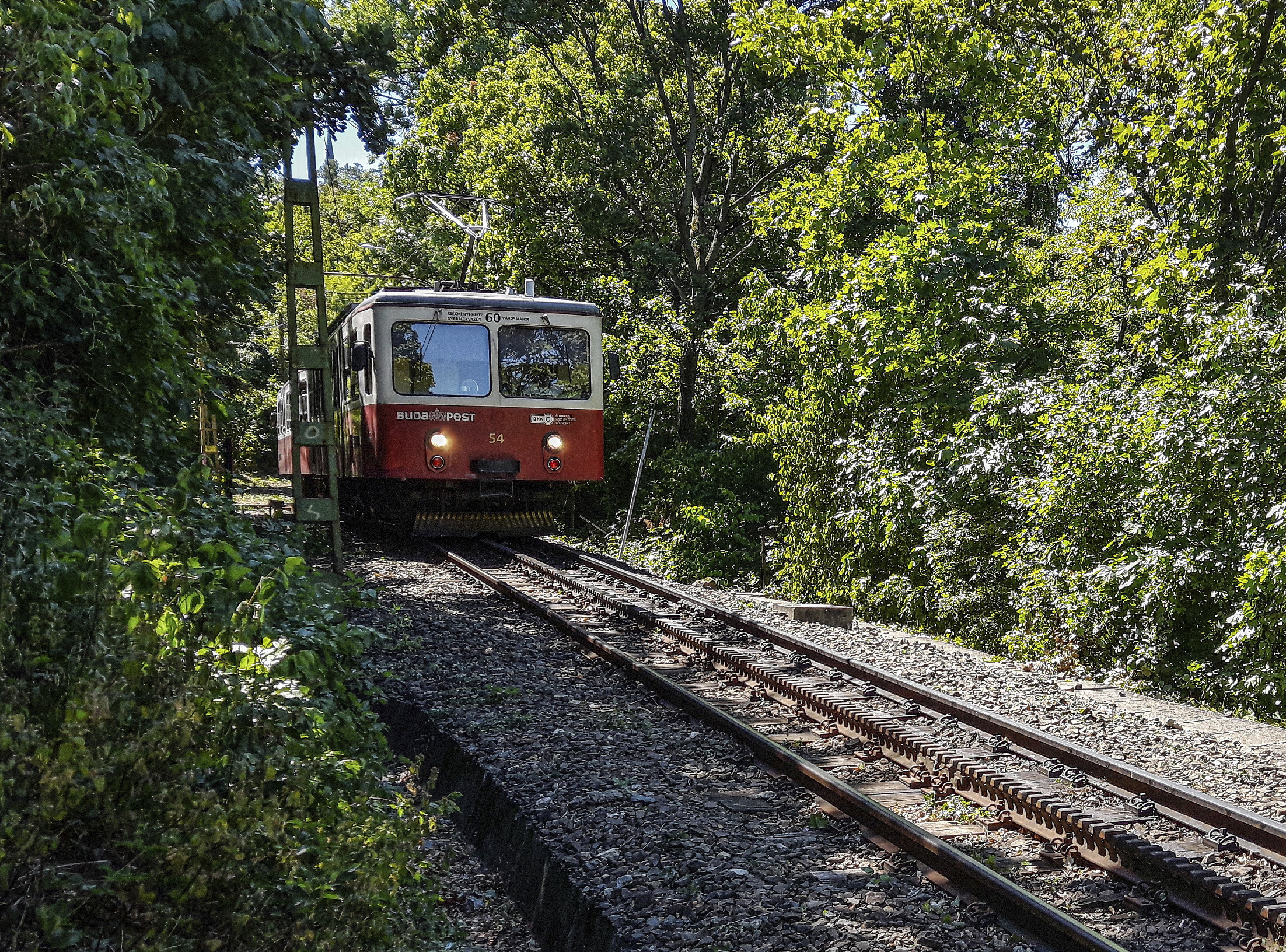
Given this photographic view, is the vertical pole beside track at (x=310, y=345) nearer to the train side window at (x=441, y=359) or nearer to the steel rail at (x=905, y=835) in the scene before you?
the steel rail at (x=905, y=835)

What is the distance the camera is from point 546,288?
2150cm

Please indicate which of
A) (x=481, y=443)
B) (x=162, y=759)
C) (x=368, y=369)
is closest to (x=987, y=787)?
(x=162, y=759)

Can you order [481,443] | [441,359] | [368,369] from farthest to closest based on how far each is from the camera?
[481,443] → [441,359] → [368,369]

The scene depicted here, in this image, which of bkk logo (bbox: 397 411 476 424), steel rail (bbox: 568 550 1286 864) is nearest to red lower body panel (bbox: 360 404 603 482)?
bkk logo (bbox: 397 411 476 424)

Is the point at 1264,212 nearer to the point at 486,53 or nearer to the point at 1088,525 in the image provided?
the point at 1088,525

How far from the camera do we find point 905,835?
4.51m

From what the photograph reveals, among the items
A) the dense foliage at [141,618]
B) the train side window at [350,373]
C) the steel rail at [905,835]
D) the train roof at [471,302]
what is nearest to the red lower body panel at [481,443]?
the train side window at [350,373]

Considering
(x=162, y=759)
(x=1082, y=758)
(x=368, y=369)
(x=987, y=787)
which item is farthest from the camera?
(x=368, y=369)

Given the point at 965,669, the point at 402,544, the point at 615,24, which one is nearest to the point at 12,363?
the point at 965,669

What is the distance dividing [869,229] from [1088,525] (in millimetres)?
6439

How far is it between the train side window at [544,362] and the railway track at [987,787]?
580 centimetres

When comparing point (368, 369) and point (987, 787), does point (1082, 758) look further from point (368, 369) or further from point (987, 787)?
point (368, 369)

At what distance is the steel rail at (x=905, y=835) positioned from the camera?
3.66 metres

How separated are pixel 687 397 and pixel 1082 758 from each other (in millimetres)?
14015
